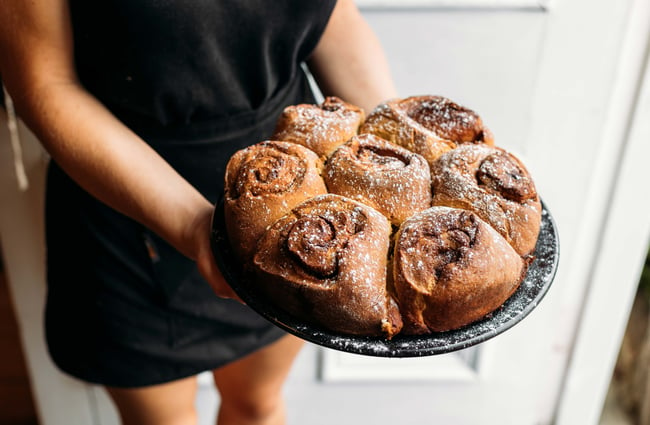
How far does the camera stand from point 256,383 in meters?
1.26

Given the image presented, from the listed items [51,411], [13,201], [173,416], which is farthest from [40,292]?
[173,416]

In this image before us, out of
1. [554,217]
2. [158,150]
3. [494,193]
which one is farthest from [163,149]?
[554,217]

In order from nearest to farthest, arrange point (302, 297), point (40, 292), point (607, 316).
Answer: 1. point (302, 297)
2. point (40, 292)
3. point (607, 316)

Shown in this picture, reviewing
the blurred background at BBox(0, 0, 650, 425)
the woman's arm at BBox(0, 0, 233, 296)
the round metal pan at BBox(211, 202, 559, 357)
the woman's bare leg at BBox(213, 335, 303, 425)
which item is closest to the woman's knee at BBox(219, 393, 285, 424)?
the woman's bare leg at BBox(213, 335, 303, 425)

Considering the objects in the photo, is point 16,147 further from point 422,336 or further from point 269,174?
point 422,336

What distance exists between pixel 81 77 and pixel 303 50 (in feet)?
1.16

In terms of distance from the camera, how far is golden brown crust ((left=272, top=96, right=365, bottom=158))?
0.74 metres

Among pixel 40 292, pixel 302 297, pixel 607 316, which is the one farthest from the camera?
pixel 607 316

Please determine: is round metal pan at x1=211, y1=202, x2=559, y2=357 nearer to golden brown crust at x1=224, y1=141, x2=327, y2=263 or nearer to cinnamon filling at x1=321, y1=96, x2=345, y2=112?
golden brown crust at x1=224, y1=141, x2=327, y2=263

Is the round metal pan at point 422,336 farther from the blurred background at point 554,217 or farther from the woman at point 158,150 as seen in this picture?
the blurred background at point 554,217

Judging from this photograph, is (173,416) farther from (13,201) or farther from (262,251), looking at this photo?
(262,251)

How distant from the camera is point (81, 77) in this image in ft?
3.08

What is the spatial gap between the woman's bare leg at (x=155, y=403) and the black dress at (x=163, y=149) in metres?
0.04

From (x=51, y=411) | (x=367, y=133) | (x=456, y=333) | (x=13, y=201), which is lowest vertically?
(x=51, y=411)
